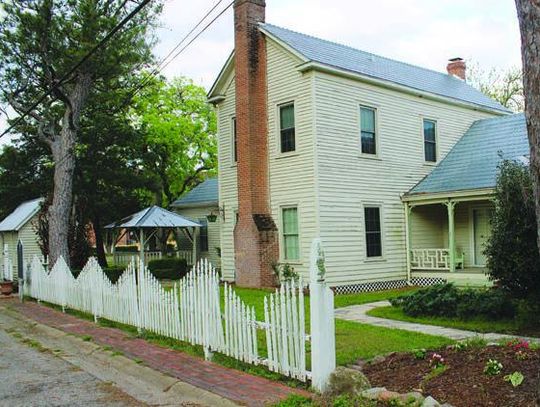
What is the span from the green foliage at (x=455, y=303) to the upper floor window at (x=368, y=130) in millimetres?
7258

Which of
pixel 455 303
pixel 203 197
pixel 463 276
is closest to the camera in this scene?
pixel 455 303

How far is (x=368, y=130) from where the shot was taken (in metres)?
18.7

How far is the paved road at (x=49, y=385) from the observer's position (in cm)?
650

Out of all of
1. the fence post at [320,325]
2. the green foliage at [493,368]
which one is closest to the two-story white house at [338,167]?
the fence post at [320,325]

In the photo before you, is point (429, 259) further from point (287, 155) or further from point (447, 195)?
point (287, 155)

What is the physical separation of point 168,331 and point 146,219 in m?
15.0

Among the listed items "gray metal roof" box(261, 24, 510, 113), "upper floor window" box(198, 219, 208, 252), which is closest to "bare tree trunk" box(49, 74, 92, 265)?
"upper floor window" box(198, 219, 208, 252)

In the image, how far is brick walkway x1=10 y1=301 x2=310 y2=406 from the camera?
20.1 ft

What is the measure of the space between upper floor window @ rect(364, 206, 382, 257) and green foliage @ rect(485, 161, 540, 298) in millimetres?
7915

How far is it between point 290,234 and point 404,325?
7.55 meters

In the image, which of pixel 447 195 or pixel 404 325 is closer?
pixel 404 325

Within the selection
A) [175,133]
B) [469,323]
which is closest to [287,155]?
[469,323]

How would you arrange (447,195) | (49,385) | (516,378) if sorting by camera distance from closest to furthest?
(516,378)
(49,385)
(447,195)

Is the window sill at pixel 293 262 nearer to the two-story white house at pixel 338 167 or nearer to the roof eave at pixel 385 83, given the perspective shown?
the two-story white house at pixel 338 167
